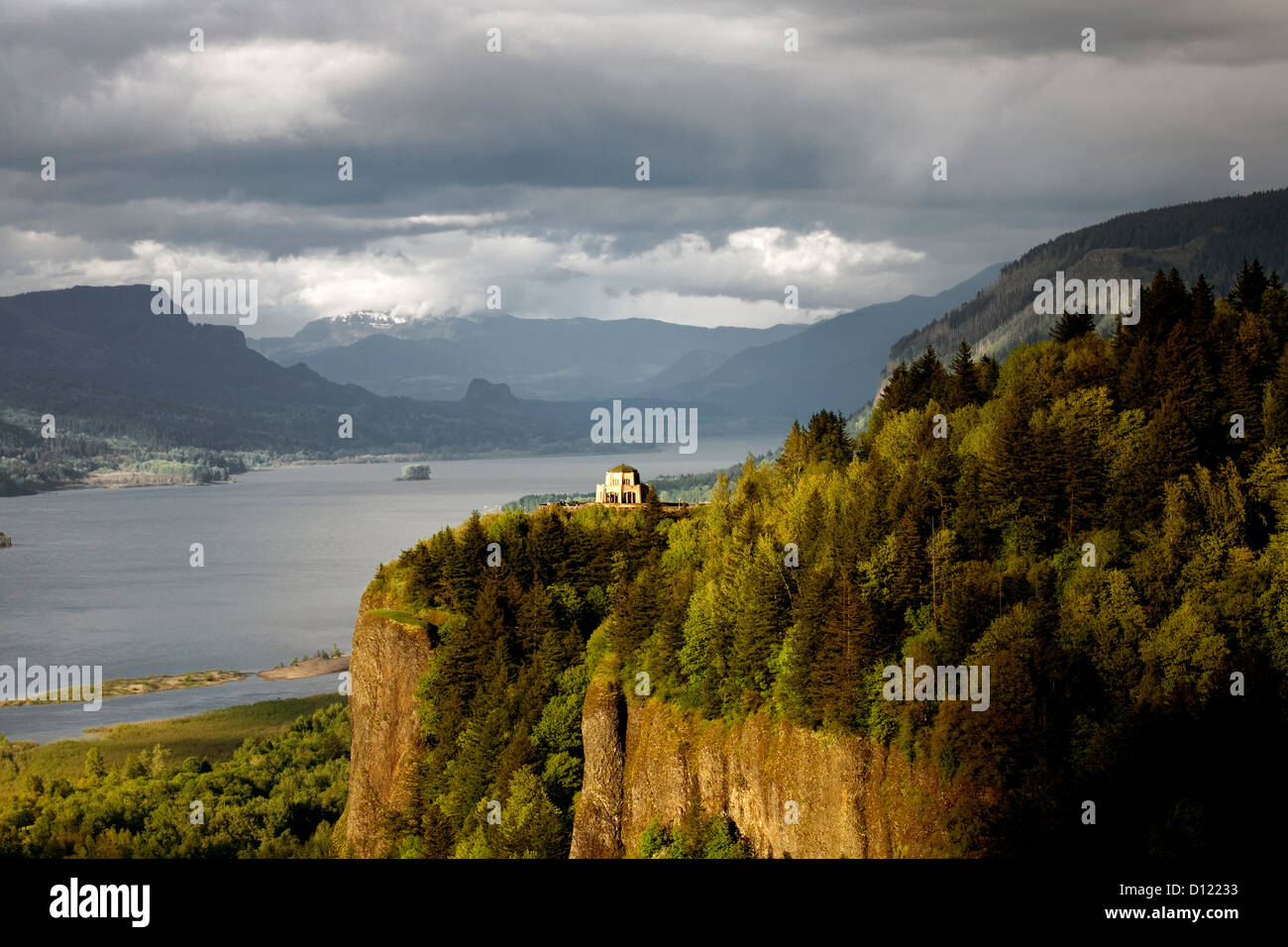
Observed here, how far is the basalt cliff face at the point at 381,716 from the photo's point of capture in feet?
200

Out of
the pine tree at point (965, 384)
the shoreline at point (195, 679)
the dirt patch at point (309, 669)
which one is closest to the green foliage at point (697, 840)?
the pine tree at point (965, 384)

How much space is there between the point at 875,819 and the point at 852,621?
6512 mm

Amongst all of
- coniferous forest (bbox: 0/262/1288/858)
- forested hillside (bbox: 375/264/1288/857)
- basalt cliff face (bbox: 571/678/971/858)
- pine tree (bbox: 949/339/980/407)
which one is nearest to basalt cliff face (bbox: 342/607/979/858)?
basalt cliff face (bbox: 571/678/971/858)

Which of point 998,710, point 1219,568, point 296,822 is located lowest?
point 296,822

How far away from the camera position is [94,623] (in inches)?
6009

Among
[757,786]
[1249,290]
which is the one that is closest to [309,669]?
[757,786]

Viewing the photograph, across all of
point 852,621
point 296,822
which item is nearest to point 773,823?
point 852,621

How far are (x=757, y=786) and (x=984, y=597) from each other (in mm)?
9463

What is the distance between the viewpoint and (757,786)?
4478 centimetres

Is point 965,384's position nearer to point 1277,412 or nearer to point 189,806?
point 1277,412

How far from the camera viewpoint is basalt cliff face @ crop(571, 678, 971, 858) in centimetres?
4116

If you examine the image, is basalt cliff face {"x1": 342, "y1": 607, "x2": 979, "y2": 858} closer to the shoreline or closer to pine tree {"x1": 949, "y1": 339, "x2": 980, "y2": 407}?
pine tree {"x1": 949, "y1": 339, "x2": 980, "y2": 407}

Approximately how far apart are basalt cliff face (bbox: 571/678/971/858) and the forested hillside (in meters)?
0.78

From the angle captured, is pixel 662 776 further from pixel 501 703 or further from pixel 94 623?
pixel 94 623
